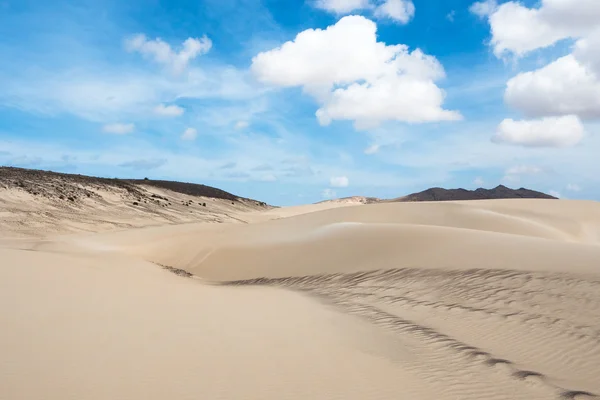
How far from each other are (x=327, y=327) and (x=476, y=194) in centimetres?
6044

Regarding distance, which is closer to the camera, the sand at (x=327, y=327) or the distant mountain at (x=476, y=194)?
the sand at (x=327, y=327)

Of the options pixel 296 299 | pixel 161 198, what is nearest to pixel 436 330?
pixel 296 299

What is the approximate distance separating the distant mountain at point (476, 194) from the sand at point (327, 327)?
48582mm

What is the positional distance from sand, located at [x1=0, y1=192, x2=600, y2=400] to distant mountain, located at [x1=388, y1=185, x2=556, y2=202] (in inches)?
1913

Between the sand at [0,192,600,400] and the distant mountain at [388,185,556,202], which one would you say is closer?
the sand at [0,192,600,400]

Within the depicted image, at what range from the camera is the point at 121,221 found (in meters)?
28.5

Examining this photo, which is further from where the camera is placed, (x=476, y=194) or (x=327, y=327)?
(x=476, y=194)

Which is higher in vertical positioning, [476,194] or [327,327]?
[476,194]

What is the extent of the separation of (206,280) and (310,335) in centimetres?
934

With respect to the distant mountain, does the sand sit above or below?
below

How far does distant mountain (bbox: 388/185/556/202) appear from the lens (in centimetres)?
6115

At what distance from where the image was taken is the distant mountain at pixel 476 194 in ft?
201

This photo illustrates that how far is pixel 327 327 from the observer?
7566 mm

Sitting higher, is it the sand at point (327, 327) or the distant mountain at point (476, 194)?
the distant mountain at point (476, 194)
